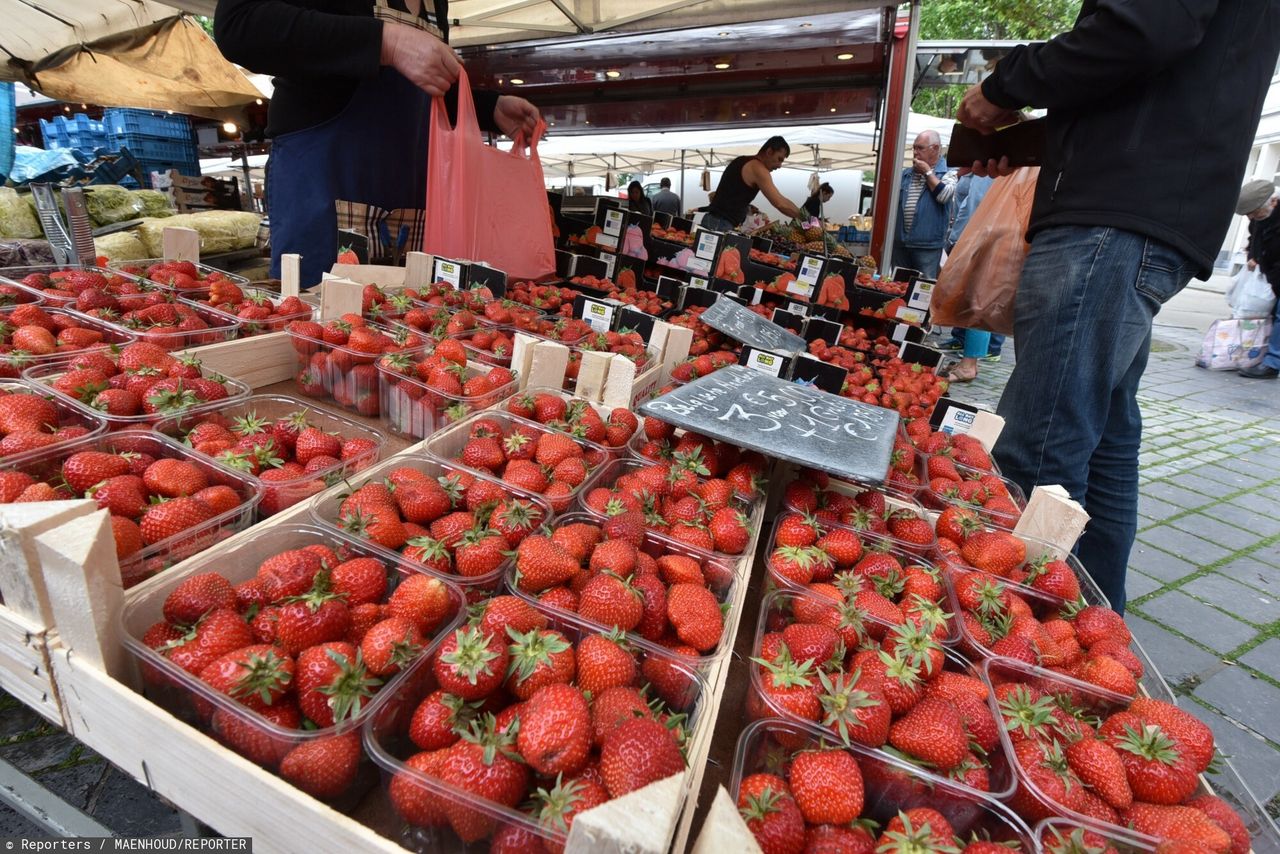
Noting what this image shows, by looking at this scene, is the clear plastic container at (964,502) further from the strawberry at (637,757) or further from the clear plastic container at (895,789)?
the strawberry at (637,757)

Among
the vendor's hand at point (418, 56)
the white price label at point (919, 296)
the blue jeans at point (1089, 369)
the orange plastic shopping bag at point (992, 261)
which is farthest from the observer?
the white price label at point (919, 296)

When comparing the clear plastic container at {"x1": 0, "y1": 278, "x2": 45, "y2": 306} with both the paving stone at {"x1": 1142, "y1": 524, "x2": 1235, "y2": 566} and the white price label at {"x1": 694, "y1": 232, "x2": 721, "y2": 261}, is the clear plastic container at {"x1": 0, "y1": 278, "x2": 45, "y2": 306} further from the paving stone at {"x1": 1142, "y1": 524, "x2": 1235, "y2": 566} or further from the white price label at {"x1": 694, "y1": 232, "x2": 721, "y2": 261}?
→ the paving stone at {"x1": 1142, "y1": 524, "x2": 1235, "y2": 566}

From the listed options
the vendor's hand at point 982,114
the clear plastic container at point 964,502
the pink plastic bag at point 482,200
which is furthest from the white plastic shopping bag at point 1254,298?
the pink plastic bag at point 482,200

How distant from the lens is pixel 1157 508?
3930 mm

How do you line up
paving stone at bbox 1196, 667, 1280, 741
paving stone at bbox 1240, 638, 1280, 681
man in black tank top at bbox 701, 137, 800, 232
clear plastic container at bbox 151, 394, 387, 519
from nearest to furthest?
clear plastic container at bbox 151, 394, 387, 519 < paving stone at bbox 1196, 667, 1280, 741 < paving stone at bbox 1240, 638, 1280, 681 < man in black tank top at bbox 701, 137, 800, 232

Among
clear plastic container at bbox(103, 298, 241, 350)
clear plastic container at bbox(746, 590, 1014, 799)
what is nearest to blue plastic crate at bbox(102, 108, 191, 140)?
clear plastic container at bbox(103, 298, 241, 350)

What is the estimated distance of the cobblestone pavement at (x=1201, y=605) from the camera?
152 centimetres

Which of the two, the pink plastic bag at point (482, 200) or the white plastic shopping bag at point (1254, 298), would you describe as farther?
the white plastic shopping bag at point (1254, 298)

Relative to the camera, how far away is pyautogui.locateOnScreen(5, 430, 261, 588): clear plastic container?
107 centimetres

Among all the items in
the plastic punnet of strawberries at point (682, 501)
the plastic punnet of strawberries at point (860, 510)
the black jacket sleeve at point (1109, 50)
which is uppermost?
the black jacket sleeve at point (1109, 50)

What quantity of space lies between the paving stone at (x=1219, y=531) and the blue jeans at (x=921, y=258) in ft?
15.3

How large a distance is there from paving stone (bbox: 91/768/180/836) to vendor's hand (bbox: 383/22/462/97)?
240cm

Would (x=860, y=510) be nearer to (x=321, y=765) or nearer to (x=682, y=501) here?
(x=682, y=501)

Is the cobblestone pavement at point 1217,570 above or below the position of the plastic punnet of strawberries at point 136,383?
below
